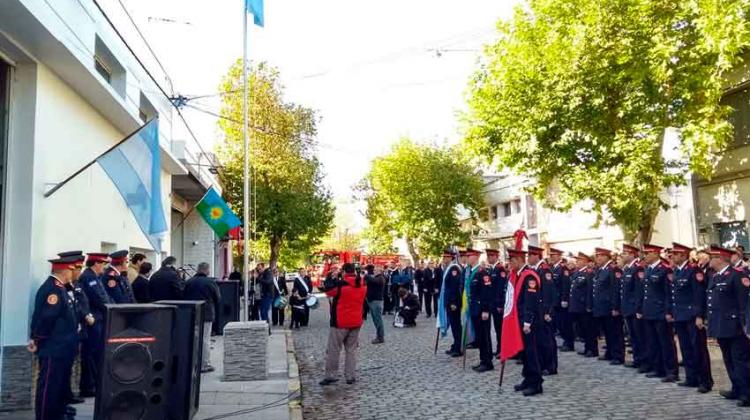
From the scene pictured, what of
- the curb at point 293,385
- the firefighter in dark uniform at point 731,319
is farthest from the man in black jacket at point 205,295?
the firefighter in dark uniform at point 731,319

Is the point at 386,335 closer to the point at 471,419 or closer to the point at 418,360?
the point at 418,360

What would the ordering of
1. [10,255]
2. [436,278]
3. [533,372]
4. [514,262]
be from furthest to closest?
[436,278] < [514,262] < [533,372] < [10,255]

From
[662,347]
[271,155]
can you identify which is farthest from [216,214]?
[271,155]

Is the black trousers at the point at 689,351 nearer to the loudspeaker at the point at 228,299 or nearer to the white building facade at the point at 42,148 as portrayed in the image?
the white building facade at the point at 42,148

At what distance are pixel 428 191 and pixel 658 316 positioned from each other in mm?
29287

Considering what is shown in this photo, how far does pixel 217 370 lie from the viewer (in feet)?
36.1

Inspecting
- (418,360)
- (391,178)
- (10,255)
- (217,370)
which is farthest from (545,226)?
(10,255)

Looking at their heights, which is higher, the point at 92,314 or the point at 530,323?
the point at 92,314

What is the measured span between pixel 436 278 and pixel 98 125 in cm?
1239

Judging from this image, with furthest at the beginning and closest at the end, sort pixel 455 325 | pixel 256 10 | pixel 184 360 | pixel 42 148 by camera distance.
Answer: pixel 256 10 → pixel 455 325 → pixel 42 148 → pixel 184 360

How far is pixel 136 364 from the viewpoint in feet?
18.6

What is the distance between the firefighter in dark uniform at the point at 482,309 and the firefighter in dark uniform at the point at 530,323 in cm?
161

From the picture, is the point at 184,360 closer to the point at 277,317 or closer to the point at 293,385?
the point at 293,385

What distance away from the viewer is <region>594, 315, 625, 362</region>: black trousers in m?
11.2
